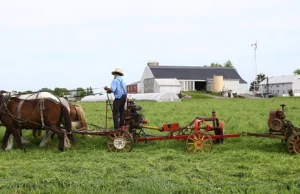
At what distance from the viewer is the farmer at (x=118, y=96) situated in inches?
413

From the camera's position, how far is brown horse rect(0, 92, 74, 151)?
10.5 m

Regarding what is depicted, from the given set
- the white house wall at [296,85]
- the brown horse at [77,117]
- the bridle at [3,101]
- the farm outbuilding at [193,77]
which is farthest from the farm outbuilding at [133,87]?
the bridle at [3,101]

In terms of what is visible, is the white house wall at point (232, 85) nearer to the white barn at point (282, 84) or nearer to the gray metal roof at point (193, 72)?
the gray metal roof at point (193, 72)

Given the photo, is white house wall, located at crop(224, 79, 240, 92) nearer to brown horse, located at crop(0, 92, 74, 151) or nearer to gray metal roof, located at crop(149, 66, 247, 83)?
gray metal roof, located at crop(149, 66, 247, 83)

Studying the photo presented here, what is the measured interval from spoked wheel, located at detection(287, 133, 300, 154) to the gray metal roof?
58.1 metres

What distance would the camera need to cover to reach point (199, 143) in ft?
31.2

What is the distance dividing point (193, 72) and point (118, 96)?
62263 mm

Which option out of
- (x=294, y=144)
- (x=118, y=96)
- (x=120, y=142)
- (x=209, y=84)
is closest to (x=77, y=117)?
(x=118, y=96)

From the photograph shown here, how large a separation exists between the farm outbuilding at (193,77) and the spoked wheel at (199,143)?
54261 millimetres

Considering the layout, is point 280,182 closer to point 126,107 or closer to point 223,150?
point 223,150

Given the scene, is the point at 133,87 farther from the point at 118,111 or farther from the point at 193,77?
the point at 118,111

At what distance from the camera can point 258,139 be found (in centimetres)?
1108

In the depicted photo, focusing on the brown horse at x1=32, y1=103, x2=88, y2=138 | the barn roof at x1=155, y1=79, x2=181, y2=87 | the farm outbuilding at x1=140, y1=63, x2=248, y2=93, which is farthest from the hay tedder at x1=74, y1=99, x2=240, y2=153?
the farm outbuilding at x1=140, y1=63, x2=248, y2=93

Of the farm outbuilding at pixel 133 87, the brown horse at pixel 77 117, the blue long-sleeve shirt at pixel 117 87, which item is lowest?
the brown horse at pixel 77 117
